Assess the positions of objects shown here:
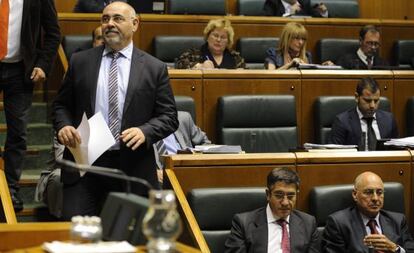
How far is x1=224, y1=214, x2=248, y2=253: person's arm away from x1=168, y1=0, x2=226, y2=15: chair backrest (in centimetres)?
220

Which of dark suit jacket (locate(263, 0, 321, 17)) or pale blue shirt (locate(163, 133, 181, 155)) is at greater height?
dark suit jacket (locate(263, 0, 321, 17))

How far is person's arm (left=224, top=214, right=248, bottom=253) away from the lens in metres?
2.59

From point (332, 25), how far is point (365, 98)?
1154 millimetres

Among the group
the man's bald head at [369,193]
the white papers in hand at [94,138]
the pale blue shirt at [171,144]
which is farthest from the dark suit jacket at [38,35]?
the man's bald head at [369,193]

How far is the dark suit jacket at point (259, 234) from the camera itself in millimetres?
2605

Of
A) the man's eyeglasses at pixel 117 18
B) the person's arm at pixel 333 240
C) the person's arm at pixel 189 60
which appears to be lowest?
the person's arm at pixel 333 240

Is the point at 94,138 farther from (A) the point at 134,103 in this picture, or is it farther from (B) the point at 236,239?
(B) the point at 236,239

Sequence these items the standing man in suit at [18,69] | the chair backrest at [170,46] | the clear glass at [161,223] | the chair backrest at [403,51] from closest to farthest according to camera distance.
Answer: the clear glass at [161,223] < the standing man in suit at [18,69] < the chair backrest at [170,46] < the chair backrest at [403,51]

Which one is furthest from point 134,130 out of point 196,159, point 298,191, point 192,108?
point 192,108

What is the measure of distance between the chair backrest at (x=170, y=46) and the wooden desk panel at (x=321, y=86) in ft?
2.53

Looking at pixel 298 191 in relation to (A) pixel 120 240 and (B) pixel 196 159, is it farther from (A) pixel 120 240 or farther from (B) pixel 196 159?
(A) pixel 120 240

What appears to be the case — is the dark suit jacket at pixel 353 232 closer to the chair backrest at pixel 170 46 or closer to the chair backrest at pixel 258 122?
the chair backrest at pixel 258 122

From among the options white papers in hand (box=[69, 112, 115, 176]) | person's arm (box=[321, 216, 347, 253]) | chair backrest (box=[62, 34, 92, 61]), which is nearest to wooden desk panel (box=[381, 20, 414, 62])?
chair backrest (box=[62, 34, 92, 61])

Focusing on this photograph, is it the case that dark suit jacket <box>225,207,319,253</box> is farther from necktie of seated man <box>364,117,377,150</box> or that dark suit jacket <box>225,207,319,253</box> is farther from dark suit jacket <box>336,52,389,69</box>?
dark suit jacket <box>336,52,389,69</box>
